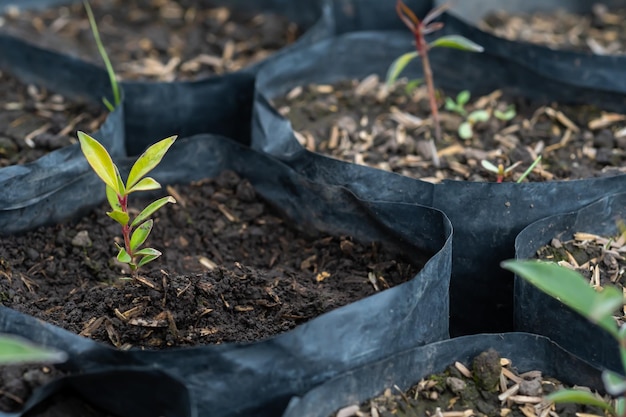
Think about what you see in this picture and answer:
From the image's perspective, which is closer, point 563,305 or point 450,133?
point 563,305

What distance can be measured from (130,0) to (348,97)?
4.46 feet

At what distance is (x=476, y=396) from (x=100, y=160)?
3.21 feet

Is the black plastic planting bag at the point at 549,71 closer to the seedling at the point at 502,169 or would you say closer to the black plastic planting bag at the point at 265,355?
the seedling at the point at 502,169

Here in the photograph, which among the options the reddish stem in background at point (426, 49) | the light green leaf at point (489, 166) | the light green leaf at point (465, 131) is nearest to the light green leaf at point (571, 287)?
the light green leaf at point (489, 166)

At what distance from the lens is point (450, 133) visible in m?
2.75

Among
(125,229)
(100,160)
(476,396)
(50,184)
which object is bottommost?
(476,396)

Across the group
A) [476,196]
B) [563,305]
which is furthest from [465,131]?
[563,305]

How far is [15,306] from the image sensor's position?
1.99m

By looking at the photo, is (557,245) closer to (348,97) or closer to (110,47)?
(348,97)

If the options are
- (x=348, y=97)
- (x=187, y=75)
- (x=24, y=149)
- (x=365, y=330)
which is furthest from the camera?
(x=187, y=75)

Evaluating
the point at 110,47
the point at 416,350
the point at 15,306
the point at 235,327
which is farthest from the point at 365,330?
the point at 110,47

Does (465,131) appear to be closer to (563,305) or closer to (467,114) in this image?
(467,114)

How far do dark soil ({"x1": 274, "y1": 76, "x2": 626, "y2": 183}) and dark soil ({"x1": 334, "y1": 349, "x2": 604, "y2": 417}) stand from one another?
27.3 inches

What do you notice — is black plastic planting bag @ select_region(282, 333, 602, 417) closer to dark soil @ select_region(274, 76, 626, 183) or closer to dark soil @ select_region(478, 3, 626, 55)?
dark soil @ select_region(274, 76, 626, 183)
